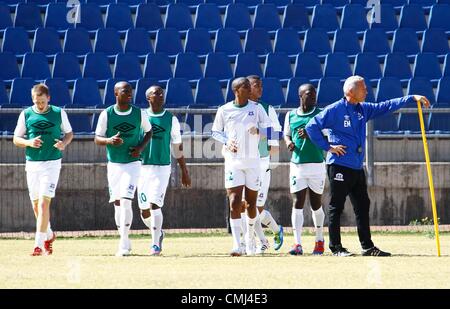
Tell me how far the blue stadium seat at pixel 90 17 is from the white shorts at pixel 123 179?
10170 millimetres

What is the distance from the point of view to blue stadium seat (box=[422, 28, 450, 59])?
80.6ft

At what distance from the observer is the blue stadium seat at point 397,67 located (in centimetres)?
2367

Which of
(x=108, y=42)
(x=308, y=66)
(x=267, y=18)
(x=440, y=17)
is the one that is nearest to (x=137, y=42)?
(x=108, y=42)

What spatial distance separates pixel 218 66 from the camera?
898 inches

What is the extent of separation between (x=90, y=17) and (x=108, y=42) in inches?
39.5

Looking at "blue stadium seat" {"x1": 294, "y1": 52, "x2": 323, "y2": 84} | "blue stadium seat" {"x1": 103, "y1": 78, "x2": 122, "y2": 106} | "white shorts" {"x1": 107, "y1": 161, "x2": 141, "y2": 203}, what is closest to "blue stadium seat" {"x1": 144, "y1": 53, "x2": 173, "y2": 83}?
"blue stadium seat" {"x1": 103, "y1": 78, "x2": 122, "y2": 106}

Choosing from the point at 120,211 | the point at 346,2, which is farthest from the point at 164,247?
the point at 346,2

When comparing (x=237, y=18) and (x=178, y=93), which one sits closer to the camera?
(x=178, y=93)

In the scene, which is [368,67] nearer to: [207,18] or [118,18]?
[207,18]

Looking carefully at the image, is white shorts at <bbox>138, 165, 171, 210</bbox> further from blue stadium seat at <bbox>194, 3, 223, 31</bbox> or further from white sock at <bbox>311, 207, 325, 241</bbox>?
blue stadium seat at <bbox>194, 3, 223, 31</bbox>

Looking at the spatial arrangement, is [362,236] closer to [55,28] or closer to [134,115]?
[134,115]

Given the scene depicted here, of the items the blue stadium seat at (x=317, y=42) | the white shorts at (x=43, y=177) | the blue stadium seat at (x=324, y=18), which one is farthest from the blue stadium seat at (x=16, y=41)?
the white shorts at (x=43, y=177)

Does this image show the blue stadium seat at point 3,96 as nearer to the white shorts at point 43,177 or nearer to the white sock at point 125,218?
the white shorts at point 43,177

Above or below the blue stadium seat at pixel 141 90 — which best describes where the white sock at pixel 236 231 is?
below
